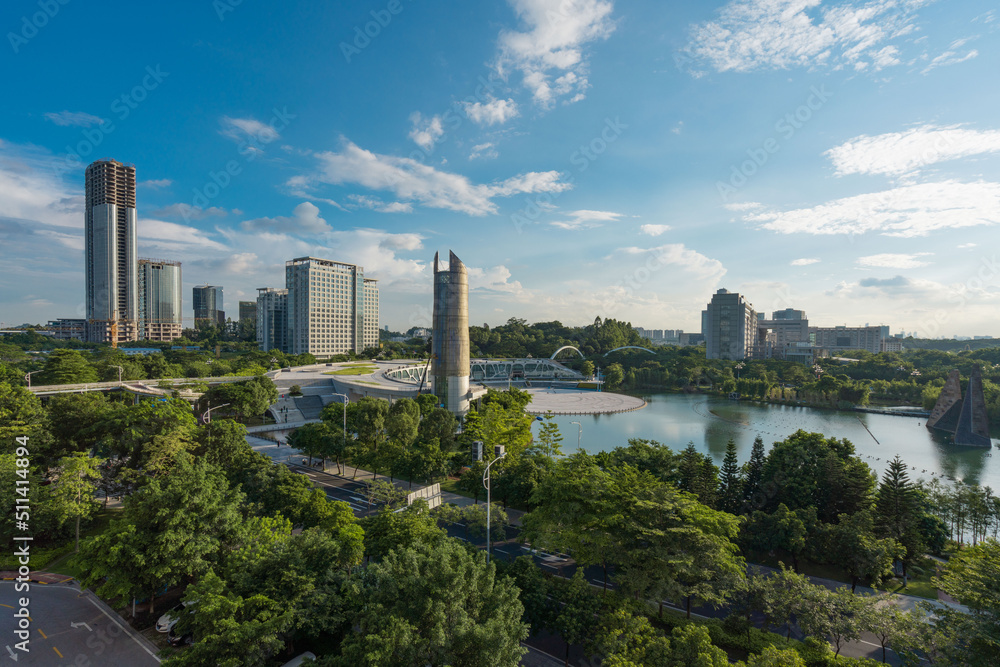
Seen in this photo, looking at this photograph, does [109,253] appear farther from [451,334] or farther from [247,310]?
[451,334]

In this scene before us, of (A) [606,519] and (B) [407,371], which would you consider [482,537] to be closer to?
(A) [606,519]

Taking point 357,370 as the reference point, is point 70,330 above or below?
above

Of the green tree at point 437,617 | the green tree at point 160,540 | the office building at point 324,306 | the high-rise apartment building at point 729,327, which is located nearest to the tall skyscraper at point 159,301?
the office building at point 324,306

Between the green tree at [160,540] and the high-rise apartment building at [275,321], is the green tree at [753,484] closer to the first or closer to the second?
the green tree at [160,540]

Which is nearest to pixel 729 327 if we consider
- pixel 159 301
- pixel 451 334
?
pixel 451 334

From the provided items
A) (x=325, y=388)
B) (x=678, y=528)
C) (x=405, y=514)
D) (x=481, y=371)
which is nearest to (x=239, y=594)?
(x=405, y=514)

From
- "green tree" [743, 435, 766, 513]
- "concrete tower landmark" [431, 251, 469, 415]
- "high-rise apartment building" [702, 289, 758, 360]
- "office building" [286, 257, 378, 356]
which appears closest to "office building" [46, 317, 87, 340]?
"office building" [286, 257, 378, 356]
